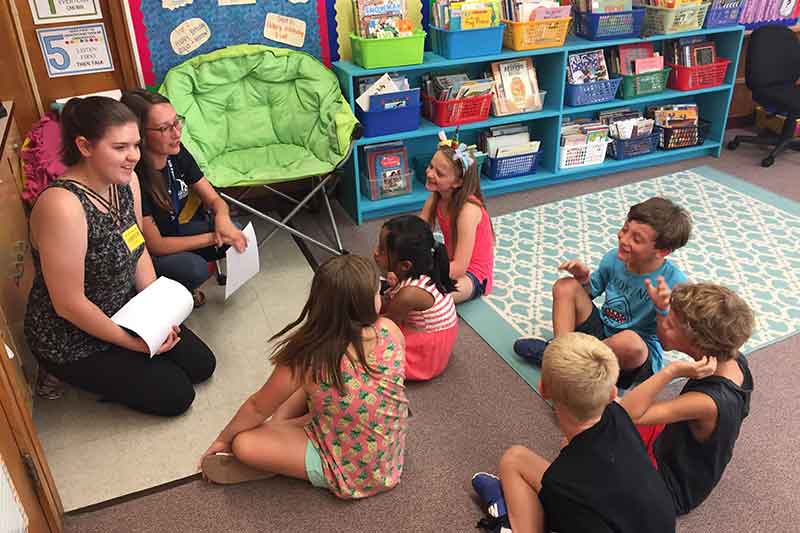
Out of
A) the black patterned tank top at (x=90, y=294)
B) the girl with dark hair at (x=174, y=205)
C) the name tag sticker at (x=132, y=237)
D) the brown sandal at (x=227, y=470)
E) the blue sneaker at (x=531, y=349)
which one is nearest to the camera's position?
the brown sandal at (x=227, y=470)

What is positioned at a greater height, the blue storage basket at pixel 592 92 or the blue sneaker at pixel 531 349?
the blue storage basket at pixel 592 92

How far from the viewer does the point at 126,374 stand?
7.11 feet

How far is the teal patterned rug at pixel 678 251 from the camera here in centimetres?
271

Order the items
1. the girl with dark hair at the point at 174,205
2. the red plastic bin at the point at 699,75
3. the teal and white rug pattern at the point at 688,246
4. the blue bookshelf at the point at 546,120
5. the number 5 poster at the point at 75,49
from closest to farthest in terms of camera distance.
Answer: the girl with dark hair at the point at 174,205 → the teal and white rug pattern at the point at 688,246 → the number 5 poster at the point at 75,49 → the blue bookshelf at the point at 546,120 → the red plastic bin at the point at 699,75

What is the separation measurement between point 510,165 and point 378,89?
0.99m

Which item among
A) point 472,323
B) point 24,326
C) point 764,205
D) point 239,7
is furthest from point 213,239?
point 764,205

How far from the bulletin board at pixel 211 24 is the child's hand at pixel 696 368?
266 cm

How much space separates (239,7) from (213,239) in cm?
135

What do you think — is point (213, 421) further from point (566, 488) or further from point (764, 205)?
point (764, 205)

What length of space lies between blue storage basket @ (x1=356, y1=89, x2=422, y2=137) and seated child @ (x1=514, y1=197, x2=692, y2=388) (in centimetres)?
155

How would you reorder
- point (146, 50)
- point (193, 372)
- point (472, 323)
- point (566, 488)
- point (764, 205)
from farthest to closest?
point (764, 205) < point (146, 50) < point (472, 323) < point (193, 372) < point (566, 488)

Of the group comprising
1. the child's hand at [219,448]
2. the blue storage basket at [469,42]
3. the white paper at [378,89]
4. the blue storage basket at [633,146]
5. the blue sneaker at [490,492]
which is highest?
the blue storage basket at [469,42]

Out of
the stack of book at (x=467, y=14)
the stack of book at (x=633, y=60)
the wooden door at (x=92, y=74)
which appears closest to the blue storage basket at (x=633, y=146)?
the stack of book at (x=633, y=60)

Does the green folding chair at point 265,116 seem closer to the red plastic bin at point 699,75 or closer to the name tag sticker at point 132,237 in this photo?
the name tag sticker at point 132,237
